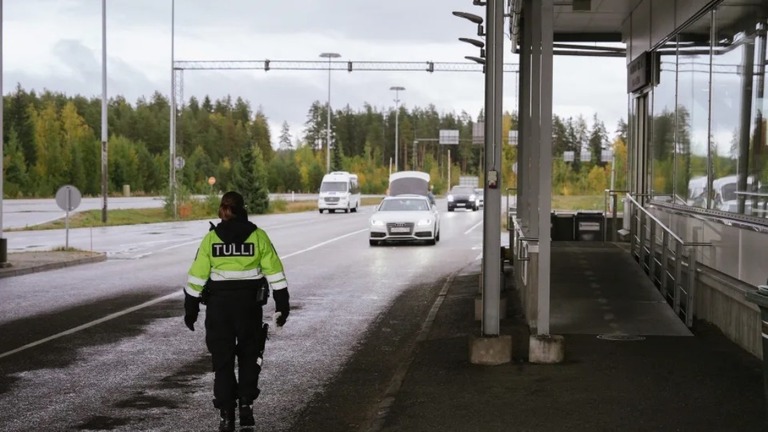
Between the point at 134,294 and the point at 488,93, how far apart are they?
899cm

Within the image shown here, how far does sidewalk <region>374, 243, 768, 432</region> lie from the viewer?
711cm

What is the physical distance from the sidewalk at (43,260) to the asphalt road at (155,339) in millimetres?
486

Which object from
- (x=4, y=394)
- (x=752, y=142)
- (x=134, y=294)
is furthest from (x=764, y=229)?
(x=134, y=294)

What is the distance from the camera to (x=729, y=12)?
1157 cm

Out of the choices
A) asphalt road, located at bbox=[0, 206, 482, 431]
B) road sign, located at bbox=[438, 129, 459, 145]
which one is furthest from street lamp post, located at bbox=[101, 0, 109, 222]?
road sign, located at bbox=[438, 129, 459, 145]

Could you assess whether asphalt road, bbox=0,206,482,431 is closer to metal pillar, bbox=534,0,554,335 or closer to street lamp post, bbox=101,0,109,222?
metal pillar, bbox=534,0,554,335

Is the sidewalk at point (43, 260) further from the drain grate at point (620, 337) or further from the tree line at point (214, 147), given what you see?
the tree line at point (214, 147)

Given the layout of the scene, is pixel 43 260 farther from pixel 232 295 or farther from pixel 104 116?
pixel 104 116

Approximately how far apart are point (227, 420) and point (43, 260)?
690 inches

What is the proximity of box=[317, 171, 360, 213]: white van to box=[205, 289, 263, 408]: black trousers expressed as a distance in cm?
5730

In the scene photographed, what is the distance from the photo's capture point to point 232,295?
23.6 ft

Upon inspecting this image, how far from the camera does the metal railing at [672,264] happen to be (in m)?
11.6

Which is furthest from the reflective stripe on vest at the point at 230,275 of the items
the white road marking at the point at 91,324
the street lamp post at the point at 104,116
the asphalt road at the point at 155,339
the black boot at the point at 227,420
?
the street lamp post at the point at 104,116

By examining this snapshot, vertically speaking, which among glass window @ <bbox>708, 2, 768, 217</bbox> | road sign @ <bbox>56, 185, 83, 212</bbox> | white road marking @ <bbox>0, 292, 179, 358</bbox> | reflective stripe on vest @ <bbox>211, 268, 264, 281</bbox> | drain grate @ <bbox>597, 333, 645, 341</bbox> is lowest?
white road marking @ <bbox>0, 292, 179, 358</bbox>
